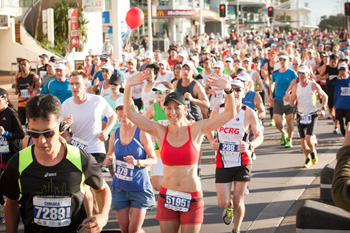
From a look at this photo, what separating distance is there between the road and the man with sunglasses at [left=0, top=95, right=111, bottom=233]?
3.14 meters

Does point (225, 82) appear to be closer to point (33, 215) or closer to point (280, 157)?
point (33, 215)

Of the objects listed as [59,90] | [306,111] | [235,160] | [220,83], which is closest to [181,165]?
[220,83]

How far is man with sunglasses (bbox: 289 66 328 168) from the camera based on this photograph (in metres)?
10.6

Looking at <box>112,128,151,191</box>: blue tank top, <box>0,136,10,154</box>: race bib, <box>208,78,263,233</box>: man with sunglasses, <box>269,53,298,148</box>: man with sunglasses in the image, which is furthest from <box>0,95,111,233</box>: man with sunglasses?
<box>269,53,298,148</box>: man with sunglasses

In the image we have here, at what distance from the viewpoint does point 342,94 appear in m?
12.4

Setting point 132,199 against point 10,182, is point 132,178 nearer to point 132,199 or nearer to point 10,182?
point 132,199

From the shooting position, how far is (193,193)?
5.24 meters

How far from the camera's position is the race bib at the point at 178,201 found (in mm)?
5160

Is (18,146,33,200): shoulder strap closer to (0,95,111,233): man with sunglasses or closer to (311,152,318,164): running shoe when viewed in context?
(0,95,111,233): man with sunglasses

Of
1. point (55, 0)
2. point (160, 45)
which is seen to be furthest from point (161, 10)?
point (55, 0)

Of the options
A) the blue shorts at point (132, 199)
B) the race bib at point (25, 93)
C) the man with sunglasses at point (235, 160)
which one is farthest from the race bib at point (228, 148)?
the race bib at point (25, 93)

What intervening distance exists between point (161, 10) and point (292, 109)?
46297 mm

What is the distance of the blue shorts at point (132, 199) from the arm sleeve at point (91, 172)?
222cm

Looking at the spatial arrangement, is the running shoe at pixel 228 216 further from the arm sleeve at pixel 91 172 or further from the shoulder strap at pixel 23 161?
the shoulder strap at pixel 23 161
